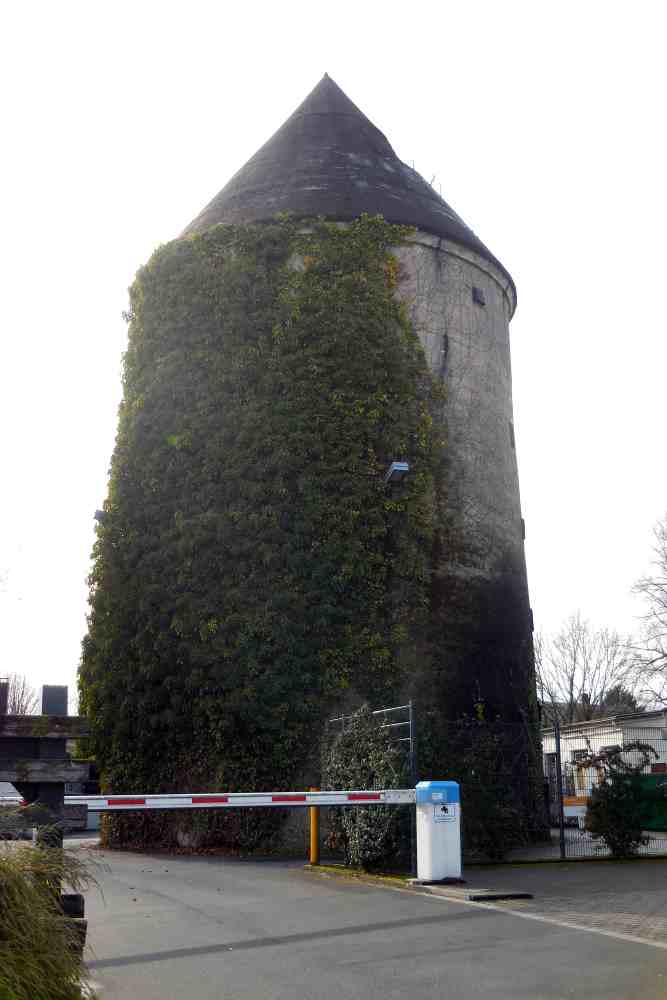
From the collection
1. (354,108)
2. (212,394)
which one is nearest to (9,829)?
(212,394)

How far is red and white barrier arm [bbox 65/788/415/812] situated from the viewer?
379 inches

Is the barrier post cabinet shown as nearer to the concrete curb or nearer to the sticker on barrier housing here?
the sticker on barrier housing

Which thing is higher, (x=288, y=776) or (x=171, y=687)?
(x=171, y=687)

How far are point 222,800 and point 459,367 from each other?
12057 mm

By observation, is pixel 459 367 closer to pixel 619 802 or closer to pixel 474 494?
pixel 474 494

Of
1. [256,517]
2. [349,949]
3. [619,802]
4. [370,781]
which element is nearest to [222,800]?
[349,949]

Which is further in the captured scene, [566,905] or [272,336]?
[272,336]

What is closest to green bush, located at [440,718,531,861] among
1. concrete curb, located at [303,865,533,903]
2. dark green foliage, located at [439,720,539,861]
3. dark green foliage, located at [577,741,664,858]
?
dark green foliage, located at [439,720,539,861]

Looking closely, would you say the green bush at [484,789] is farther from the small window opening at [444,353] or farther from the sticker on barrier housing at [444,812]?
the small window opening at [444,353]

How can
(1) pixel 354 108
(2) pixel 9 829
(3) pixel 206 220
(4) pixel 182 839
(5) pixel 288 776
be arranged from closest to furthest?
1. (2) pixel 9 829
2. (5) pixel 288 776
3. (4) pixel 182 839
4. (3) pixel 206 220
5. (1) pixel 354 108

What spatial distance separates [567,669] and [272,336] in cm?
4663

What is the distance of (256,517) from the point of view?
17609 mm

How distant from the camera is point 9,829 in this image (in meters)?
6.28

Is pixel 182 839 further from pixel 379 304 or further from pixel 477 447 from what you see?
pixel 379 304
